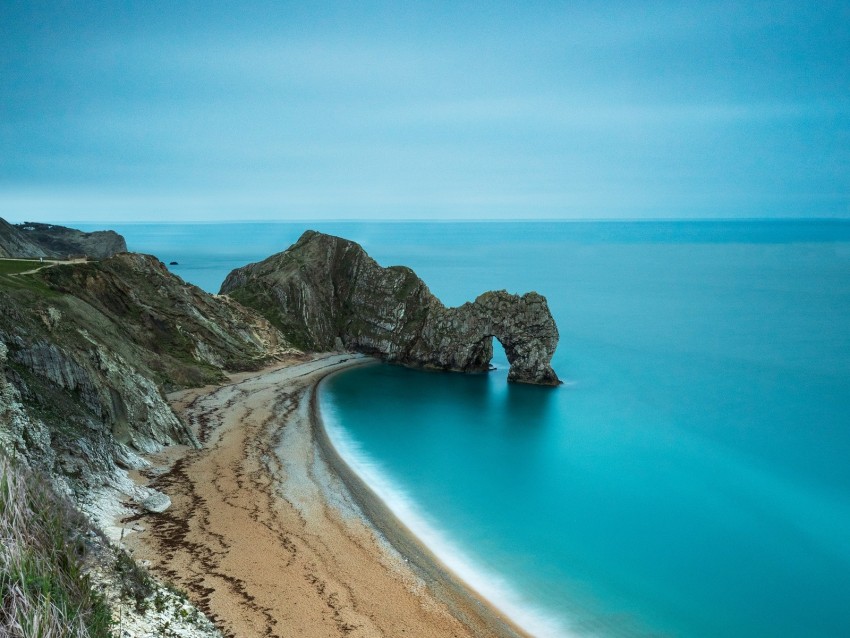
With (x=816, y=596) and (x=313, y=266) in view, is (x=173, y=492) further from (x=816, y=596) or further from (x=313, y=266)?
(x=313, y=266)

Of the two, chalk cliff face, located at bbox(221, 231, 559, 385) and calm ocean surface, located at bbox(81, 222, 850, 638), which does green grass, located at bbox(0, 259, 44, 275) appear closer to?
calm ocean surface, located at bbox(81, 222, 850, 638)

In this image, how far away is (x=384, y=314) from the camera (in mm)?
76062

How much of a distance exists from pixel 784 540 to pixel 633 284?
Result: 5209 inches

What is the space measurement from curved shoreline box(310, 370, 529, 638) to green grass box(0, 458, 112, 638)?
13.6 metres

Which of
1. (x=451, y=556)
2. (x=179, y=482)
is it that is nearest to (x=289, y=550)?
(x=451, y=556)

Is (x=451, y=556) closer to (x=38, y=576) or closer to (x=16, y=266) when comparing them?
(x=38, y=576)

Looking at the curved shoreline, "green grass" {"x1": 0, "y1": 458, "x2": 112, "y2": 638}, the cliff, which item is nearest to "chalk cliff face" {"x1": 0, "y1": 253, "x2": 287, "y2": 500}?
"green grass" {"x1": 0, "y1": 458, "x2": 112, "y2": 638}

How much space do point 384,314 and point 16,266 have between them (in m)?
40.6

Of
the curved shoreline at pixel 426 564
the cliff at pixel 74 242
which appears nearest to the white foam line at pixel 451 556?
the curved shoreline at pixel 426 564

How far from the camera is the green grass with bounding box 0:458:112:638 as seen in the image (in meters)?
10.6

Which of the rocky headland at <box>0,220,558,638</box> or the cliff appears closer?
the rocky headland at <box>0,220,558,638</box>

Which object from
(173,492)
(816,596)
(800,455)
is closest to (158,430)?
(173,492)

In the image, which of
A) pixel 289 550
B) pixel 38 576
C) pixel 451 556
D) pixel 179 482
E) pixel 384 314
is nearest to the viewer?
pixel 38 576

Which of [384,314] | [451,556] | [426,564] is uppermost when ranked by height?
[384,314]
